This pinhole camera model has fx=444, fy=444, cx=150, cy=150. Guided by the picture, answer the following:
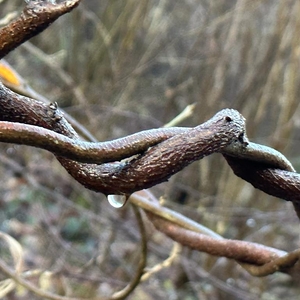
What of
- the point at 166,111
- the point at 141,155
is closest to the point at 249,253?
the point at 141,155

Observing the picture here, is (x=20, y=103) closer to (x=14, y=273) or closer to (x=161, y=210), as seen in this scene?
(x=161, y=210)

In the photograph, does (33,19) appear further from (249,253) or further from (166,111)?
(166,111)

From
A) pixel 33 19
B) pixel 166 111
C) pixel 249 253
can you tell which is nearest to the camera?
pixel 33 19

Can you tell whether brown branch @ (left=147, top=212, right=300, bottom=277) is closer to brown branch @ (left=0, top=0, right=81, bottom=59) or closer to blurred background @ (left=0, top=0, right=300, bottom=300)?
brown branch @ (left=0, top=0, right=81, bottom=59)

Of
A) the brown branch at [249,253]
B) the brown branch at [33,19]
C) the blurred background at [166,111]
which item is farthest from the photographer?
the blurred background at [166,111]

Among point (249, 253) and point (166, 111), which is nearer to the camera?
point (249, 253)

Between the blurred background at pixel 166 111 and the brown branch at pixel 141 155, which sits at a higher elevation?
the brown branch at pixel 141 155

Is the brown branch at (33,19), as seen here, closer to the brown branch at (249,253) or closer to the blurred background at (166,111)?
the brown branch at (249,253)

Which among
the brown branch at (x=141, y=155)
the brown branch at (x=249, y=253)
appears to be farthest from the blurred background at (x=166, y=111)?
the brown branch at (x=141, y=155)

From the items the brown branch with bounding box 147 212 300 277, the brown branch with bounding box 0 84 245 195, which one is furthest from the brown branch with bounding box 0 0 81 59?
the brown branch with bounding box 147 212 300 277
